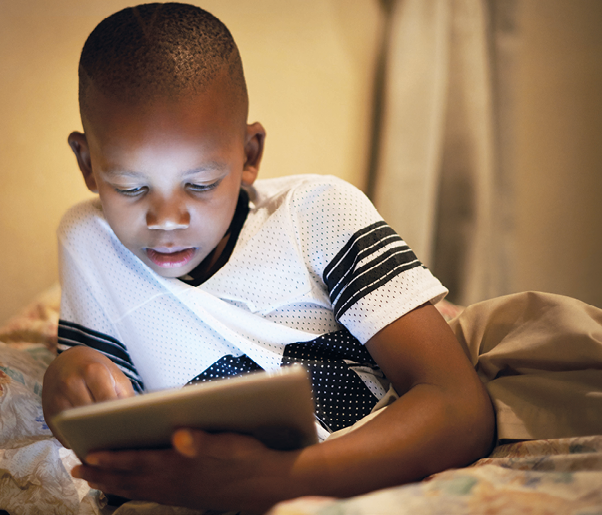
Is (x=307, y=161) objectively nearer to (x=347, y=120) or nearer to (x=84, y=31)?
(x=347, y=120)

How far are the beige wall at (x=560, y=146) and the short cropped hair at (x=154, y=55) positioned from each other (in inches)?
44.7

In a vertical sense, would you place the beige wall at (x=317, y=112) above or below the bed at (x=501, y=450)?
above

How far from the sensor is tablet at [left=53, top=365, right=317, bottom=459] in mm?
414

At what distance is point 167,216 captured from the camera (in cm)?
66

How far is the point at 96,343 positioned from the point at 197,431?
0.41 meters

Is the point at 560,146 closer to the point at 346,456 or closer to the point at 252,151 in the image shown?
the point at 252,151

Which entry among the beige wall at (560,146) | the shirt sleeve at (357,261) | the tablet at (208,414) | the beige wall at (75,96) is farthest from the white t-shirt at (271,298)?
the beige wall at (560,146)

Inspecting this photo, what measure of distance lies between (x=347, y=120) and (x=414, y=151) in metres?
0.24

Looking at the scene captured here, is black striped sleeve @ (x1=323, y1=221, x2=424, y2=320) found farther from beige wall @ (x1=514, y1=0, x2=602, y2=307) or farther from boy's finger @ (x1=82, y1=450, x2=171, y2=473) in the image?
beige wall @ (x1=514, y1=0, x2=602, y2=307)

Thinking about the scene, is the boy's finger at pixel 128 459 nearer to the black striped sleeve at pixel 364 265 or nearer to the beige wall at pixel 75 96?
the black striped sleeve at pixel 364 265

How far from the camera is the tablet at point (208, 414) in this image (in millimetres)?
414

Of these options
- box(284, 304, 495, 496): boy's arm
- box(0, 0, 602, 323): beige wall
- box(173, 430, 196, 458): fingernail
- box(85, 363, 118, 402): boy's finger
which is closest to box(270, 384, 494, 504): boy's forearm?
box(284, 304, 495, 496): boy's arm

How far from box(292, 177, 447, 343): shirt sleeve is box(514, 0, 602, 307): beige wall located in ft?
3.33

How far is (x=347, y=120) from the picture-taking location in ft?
5.09
